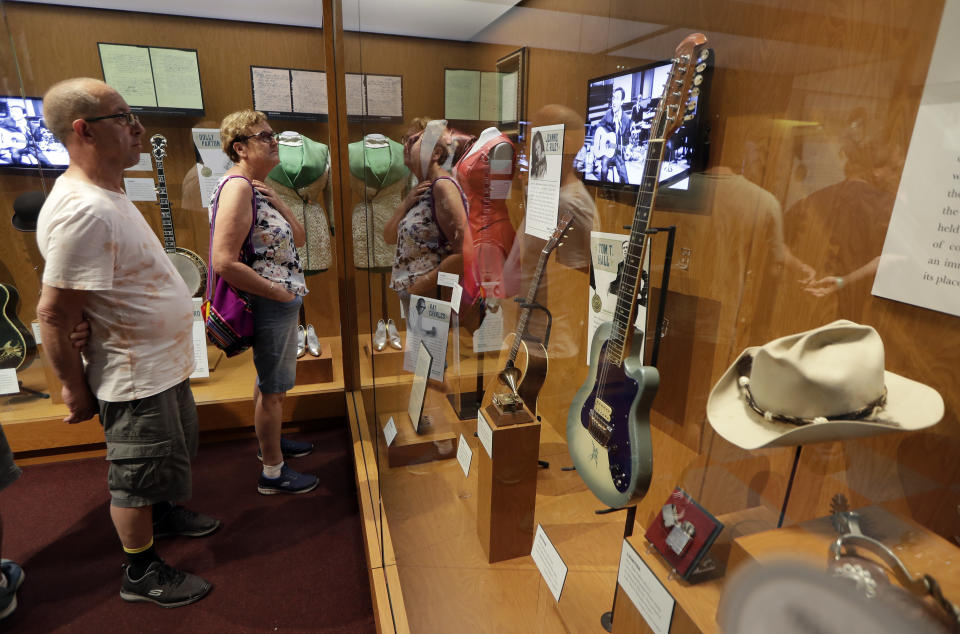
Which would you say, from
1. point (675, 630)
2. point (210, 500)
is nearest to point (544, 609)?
point (675, 630)

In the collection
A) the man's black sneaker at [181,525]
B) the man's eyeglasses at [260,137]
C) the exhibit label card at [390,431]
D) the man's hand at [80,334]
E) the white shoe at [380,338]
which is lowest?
the man's black sneaker at [181,525]

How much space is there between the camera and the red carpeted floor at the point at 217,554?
Answer: 1796 mm

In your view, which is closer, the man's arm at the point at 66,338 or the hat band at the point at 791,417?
the hat band at the point at 791,417

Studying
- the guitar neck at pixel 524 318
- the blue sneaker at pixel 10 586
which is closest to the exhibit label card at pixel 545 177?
the guitar neck at pixel 524 318

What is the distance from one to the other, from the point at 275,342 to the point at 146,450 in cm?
65

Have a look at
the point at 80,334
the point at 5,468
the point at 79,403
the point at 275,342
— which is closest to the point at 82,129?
the point at 80,334

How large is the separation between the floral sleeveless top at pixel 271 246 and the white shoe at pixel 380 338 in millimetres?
406

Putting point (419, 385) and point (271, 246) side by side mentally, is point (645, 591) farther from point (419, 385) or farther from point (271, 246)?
point (271, 246)

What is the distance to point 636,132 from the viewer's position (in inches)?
41.2

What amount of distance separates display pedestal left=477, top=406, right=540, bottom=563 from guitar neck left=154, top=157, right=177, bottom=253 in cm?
257

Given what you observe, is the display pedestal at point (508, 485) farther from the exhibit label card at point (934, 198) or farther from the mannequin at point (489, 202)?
the exhibit label card at point (934, 198)

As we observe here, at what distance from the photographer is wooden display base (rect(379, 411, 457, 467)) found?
6.12 feet

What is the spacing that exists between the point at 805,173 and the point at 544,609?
98cm

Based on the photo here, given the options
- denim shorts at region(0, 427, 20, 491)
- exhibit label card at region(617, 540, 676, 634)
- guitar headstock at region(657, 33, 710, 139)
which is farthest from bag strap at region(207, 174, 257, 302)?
exhibit label card at region(617, 540, 676, 634)
